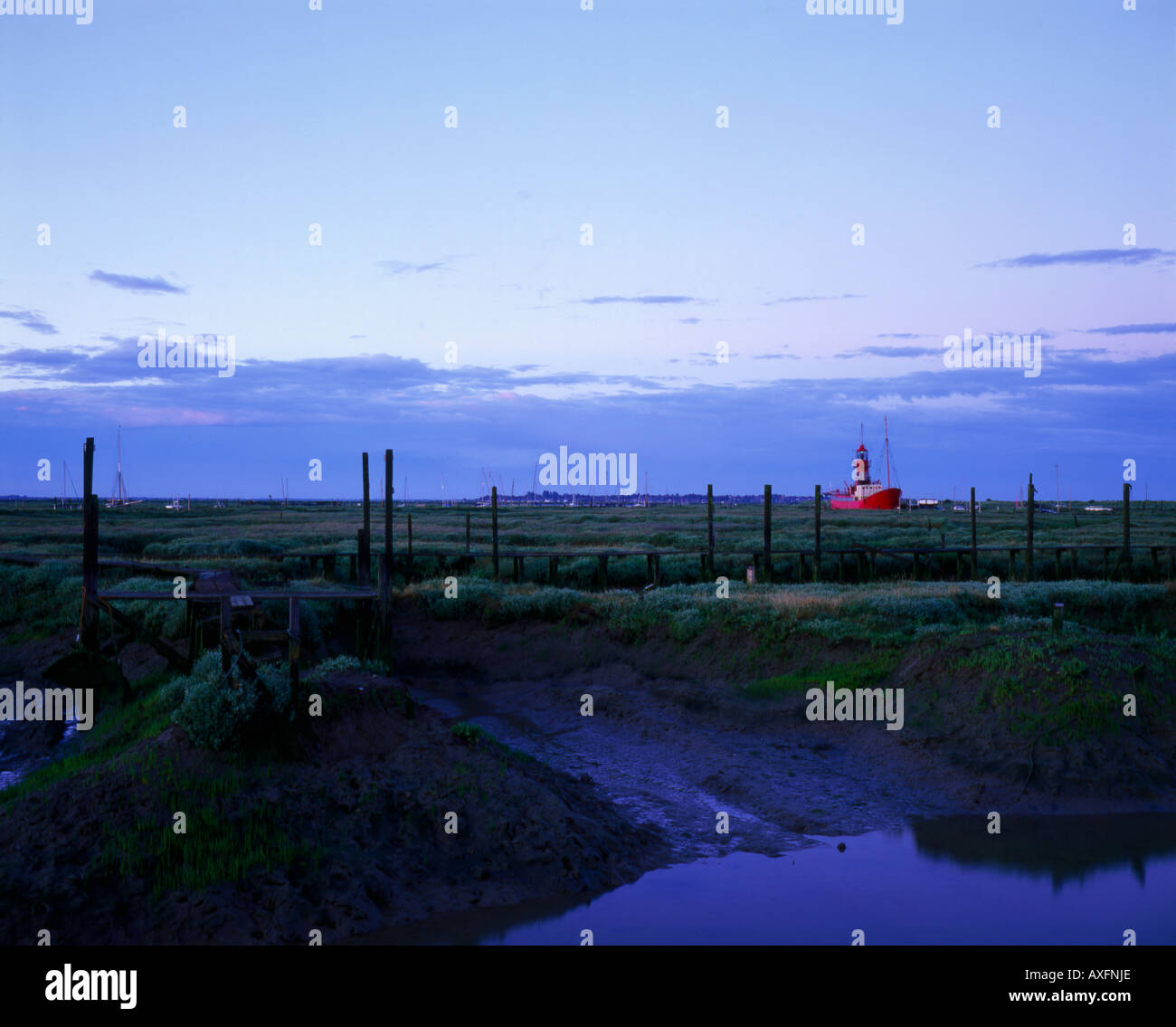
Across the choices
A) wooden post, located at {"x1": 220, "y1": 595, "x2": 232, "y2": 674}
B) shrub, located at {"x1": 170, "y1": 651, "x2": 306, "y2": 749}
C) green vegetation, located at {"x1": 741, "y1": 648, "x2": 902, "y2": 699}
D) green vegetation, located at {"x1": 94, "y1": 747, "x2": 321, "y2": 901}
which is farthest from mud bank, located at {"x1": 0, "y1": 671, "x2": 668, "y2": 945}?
green vegetation, located at {"x1": 741, "y1": 648, "x2": 902, "y2": 699}

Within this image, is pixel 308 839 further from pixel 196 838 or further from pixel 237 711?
pixel 237 711

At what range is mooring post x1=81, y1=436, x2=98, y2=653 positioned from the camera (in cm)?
1742

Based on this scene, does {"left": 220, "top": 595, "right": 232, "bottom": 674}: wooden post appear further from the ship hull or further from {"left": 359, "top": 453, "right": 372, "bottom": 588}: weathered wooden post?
the ship hull

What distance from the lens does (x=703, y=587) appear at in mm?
24719

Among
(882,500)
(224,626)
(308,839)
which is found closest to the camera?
(308,839)

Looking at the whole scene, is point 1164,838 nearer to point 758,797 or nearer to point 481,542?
point 758,797

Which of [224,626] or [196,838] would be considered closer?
[196,838]

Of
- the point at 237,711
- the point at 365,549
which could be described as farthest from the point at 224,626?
the point at 365,549

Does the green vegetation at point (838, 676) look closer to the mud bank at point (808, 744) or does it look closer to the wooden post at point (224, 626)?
the mud bank at point (808, 744)

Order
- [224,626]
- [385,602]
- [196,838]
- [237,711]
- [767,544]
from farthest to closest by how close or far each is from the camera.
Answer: [767,544], [385,602], [224,626], [237,711], [196,838]

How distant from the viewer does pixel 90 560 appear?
1812 cm

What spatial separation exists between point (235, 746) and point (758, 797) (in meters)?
6.33

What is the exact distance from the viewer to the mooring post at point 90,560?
17.4 m
